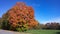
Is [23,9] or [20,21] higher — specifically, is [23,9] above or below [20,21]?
above

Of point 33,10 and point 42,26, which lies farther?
point 42,26

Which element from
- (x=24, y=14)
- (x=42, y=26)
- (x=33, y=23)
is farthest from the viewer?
(x=42, y=26)

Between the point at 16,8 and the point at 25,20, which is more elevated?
the point at 16,8

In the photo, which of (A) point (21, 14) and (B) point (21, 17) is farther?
(A) point (21, 14)

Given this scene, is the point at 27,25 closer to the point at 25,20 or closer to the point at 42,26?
the point at 25,20

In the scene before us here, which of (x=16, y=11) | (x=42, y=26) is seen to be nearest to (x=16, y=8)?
(x=16, y=11)

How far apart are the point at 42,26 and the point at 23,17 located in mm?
21466

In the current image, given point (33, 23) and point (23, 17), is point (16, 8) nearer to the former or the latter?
point (23, 17)

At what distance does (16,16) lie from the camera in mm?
35406

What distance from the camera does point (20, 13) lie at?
1388 inches

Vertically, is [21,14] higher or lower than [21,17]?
higher

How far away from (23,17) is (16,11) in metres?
2.44

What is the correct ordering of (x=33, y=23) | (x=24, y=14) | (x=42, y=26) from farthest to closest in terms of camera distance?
(x=42, y=26) < (x=33, y=23) < (x=24, y=14)

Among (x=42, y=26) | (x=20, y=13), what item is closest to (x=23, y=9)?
(x=20, y=13)
